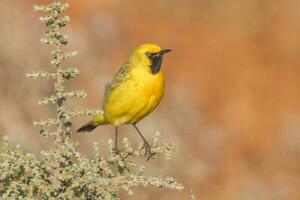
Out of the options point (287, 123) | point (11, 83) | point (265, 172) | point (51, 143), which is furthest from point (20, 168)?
point (287, 123)

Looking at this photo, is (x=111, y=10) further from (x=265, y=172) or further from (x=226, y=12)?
(x=265, y=172)

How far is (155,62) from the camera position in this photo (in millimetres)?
7137

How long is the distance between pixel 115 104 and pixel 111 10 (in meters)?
10.8

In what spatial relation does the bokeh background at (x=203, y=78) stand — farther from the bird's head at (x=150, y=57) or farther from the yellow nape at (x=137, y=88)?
the bird's head at (x=150, y=57)

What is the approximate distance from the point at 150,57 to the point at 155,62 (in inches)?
3.1

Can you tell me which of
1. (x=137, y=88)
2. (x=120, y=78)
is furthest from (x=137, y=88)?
(x=120, y=78)

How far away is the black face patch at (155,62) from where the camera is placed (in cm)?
708

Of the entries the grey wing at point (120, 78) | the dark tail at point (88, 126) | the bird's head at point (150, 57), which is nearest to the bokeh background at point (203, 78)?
the dark tail at point (88, 126)

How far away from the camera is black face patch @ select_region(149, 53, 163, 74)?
23.2ft

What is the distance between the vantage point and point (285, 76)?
16.5 m

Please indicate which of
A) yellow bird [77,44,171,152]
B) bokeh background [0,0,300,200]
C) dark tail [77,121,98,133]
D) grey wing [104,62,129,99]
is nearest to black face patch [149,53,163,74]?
yellow bird [77,44,171,152]

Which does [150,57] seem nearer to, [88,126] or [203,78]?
[88,126]

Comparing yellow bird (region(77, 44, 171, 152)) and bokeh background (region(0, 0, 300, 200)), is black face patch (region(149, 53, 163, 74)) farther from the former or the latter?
bokeh background (region(0, 0, 300, 200))

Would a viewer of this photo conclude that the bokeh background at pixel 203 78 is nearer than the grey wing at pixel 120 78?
No
